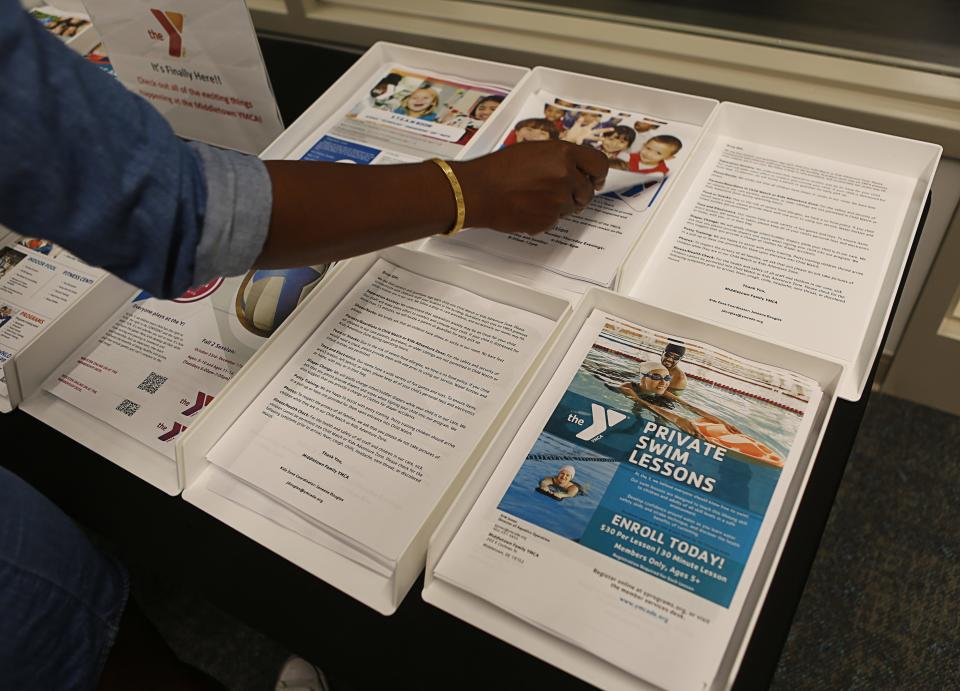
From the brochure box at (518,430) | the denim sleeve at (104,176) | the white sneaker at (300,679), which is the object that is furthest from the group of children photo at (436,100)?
the white sneaker at (300,679)

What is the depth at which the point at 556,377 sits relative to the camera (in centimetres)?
79

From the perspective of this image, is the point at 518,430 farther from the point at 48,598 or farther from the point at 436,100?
the point at 436,100

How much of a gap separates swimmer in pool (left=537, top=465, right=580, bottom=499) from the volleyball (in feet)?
1.29

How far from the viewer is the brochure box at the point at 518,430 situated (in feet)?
2.01

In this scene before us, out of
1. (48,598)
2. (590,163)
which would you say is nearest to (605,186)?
(590,163)

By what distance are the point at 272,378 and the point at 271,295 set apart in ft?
0.44

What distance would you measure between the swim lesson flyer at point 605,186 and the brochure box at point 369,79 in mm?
78

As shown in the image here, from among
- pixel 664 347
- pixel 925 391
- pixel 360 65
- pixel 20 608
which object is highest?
pixel 925 391

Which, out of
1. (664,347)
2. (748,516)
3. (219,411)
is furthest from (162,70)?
(748,516)

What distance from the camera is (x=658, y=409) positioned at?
2.44 ft

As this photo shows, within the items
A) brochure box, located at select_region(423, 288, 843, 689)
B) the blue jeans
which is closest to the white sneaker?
the blue jeans

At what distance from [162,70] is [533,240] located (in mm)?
606

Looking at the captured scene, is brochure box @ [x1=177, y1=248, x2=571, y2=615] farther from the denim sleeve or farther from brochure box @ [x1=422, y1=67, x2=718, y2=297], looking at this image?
the denim sleeve

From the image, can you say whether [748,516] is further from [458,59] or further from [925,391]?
[925,391]
